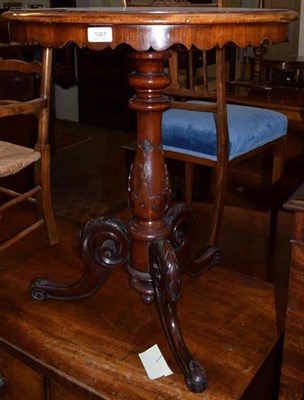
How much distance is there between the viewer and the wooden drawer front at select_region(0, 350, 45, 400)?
120 cm

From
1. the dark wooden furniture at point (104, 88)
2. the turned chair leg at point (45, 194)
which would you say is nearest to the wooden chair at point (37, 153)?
the turned chair leg at point (45, 194)

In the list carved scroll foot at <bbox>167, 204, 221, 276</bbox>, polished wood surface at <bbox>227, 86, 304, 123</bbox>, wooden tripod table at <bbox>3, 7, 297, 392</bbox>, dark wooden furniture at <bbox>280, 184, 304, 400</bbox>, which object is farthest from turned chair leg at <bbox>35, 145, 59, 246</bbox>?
polished wood surface at <bbox>227, 86, 304, 123</bbox>

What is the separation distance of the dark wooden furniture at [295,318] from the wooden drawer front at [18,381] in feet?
1.79

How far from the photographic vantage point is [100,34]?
0.97 meters

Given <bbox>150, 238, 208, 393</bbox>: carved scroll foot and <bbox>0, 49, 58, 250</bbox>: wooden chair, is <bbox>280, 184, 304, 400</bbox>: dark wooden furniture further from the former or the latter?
<bbox>0, 49, 58, 250</bbox>: wooden chair

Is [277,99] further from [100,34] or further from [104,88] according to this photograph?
[104,88]

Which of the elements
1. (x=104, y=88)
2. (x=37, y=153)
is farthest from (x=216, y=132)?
(x=104, y=88)

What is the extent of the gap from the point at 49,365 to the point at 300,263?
587 millimetres

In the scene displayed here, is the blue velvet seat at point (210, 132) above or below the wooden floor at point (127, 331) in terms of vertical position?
above

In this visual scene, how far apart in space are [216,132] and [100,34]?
71cm

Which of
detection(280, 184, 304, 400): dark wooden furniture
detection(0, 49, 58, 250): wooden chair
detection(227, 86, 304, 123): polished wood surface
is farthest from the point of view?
detection(227, 86, 304, 123): polished wood surface

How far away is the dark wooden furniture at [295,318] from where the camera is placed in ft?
2.94

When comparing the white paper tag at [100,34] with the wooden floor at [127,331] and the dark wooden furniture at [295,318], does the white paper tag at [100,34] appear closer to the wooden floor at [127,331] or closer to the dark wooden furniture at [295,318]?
the dark wooden furniture at [295,318]

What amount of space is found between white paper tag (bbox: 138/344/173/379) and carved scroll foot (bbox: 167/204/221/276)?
28cm
